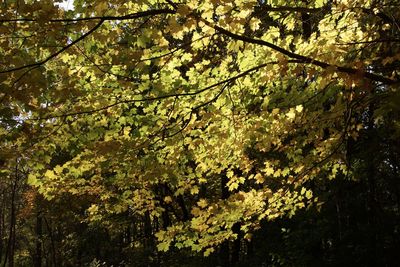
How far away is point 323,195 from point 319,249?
1968 millimetres

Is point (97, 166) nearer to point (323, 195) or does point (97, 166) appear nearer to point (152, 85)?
point (152, 85)

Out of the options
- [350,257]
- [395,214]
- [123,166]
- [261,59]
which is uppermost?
[261,59]

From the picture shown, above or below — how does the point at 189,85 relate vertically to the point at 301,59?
above

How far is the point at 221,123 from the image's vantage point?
6445 millimetres

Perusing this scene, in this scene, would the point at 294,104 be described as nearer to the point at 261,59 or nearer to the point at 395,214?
the point at 261,59

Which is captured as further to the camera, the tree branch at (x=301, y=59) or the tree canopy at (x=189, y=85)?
the tree canopy at (x=189, y=85)

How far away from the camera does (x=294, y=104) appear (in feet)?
18.6

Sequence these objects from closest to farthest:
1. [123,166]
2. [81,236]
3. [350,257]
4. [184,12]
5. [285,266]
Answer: [184,12], [123,166], [350,257], [285,266], [81,236]

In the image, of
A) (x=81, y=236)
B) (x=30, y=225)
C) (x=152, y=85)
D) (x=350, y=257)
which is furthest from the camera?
(x=30, y=225)

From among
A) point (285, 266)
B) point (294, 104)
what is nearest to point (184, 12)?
point (294, 104)

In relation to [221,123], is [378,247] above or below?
below

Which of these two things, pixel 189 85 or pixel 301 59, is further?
pixel 189 85

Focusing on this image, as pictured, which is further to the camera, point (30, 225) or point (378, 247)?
point (30, 225)

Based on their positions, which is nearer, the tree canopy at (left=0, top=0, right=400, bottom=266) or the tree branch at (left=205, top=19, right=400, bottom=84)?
the tree branch at (left=205, top=19, right=400, bottom=84)
